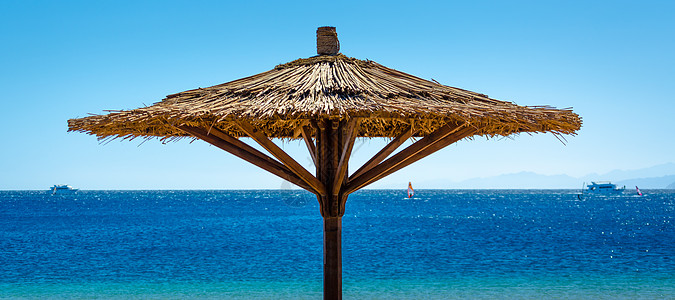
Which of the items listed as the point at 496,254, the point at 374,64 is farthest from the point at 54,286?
the point at 496,254

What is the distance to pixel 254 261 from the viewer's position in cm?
1775

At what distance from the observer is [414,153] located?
446cm

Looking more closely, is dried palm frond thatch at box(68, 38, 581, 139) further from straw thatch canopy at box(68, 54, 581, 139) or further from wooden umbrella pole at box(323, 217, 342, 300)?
wooden umbrella pole at box(323, 217, 342, 300)

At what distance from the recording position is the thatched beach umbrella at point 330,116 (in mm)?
3773

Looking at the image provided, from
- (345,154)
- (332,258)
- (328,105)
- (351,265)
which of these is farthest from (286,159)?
(351,265)

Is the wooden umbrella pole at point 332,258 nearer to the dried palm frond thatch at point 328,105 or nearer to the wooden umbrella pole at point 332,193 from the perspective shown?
the wooden umbrella pole at point 332,193

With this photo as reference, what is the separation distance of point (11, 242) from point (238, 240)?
31.9 feet

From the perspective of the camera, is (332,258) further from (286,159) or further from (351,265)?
(351,265)

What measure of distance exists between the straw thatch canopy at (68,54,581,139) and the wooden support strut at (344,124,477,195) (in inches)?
4.7

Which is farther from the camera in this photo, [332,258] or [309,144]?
[309,144]

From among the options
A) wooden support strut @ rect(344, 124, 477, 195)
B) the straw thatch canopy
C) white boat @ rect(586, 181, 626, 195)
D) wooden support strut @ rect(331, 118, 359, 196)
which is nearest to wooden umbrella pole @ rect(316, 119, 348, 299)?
wooden support strut @ rect(331, 118, 359, 196)

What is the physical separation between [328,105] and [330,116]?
0.26 ft

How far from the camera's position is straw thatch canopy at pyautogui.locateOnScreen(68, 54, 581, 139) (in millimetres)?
3734

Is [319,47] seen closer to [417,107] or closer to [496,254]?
[417,107]
